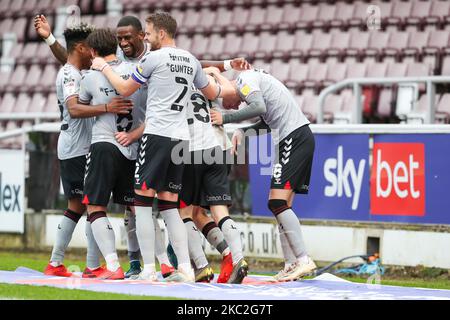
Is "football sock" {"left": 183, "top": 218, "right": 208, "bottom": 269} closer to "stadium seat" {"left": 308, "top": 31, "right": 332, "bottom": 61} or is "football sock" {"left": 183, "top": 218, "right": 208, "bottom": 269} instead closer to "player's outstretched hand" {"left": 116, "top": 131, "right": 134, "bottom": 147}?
"player's outstretched hand" {"left": 116, "top": 131, "right": 134, "bottom": 147}

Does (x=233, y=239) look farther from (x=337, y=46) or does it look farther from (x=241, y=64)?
(x=337, y=46)

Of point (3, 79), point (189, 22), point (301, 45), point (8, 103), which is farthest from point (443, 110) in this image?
point (3, 79)

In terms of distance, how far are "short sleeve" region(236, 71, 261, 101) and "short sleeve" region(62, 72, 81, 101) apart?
4.69ft

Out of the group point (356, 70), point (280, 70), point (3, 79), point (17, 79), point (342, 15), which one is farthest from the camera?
point (3, 79)

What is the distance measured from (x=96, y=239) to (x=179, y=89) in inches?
59.7

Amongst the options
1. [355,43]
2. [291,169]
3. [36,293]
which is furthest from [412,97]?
[36,293]

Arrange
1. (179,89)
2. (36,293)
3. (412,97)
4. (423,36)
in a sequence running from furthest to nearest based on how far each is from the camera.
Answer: (423,36) → (412,97) → (179,89) → (36,293)

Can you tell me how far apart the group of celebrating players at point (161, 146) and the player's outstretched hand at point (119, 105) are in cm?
1

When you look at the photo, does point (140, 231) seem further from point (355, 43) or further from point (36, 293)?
point (355, 43)

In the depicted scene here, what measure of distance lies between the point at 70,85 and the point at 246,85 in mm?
1563

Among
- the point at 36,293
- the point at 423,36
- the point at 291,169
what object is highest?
the point at 423,36

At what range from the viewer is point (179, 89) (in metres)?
9.35

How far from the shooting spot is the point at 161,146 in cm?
925
